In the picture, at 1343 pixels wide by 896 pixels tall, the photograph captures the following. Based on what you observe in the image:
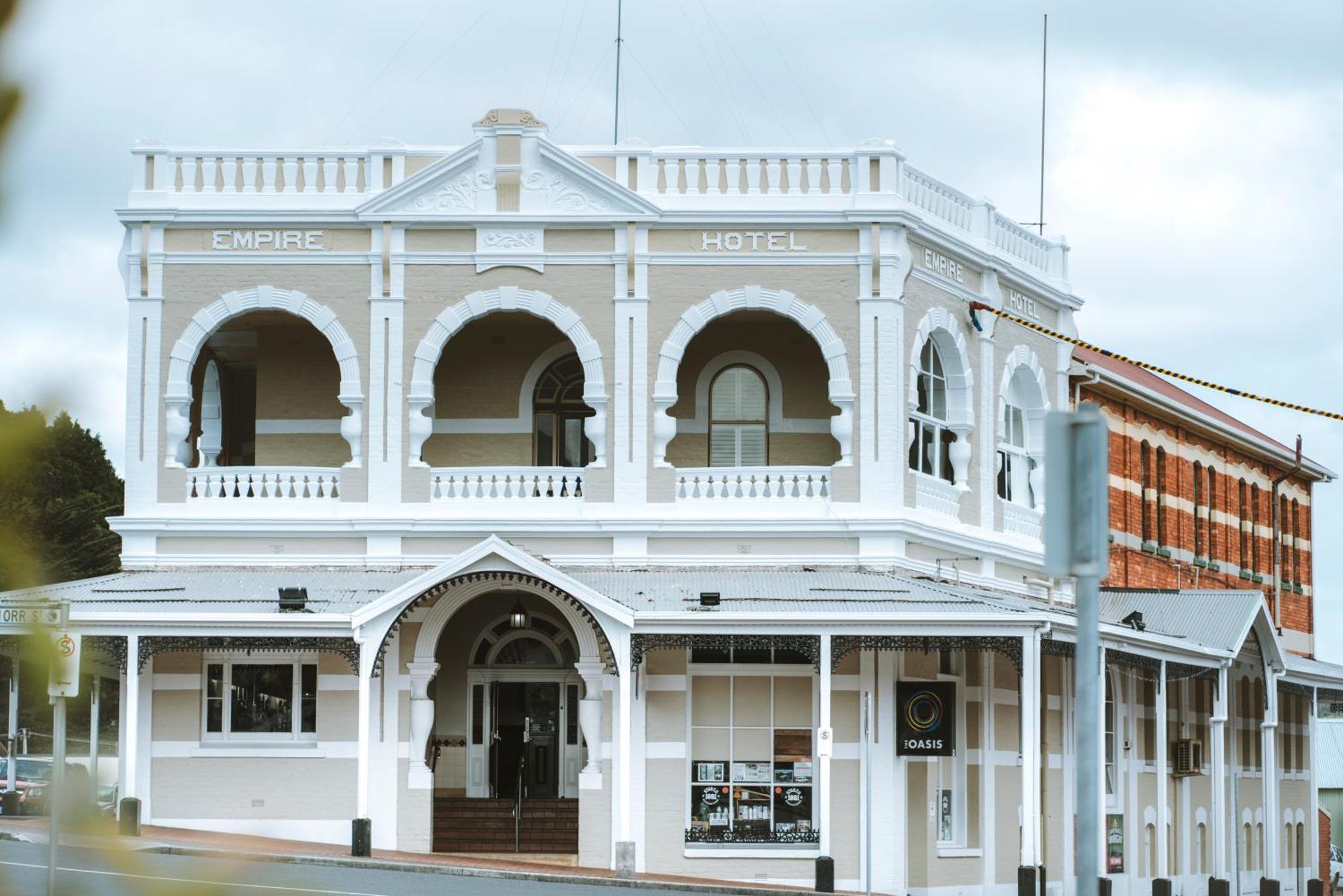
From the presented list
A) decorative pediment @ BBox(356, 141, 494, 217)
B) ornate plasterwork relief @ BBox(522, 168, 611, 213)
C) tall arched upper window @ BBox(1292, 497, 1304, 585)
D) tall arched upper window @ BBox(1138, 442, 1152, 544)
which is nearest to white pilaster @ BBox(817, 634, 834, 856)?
ornate plasterwork relief @ BBox(522, 168, 611, 213)

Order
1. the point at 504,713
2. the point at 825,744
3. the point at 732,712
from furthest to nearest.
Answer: the point at 504,713
the point at 732,712
the point at 825,744

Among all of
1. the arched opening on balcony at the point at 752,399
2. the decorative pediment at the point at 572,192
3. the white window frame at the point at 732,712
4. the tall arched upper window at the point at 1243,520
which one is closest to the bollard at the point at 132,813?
the white window frame at the point at 732,712

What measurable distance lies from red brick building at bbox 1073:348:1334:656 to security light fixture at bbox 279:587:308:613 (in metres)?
14.8

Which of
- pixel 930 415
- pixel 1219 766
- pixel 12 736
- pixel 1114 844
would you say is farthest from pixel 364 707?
pixel 1219 766

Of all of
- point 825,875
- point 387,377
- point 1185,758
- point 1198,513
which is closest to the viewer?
point 825,875

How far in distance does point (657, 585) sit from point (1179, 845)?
39.0ft

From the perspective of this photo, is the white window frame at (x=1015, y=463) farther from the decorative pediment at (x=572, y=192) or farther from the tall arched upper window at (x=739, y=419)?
the decorative pediment at (x=572, y=192)

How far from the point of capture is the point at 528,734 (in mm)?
28438

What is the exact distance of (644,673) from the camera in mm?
26734

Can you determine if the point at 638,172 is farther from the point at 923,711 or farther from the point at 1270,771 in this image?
the point at 1270,771

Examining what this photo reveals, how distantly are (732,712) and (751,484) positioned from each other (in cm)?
342

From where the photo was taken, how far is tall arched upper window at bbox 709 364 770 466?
29688 millimetres

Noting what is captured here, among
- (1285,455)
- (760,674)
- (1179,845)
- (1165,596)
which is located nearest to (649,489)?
(760,674)

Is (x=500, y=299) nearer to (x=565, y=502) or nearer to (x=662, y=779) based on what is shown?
(x=565, y=502)
